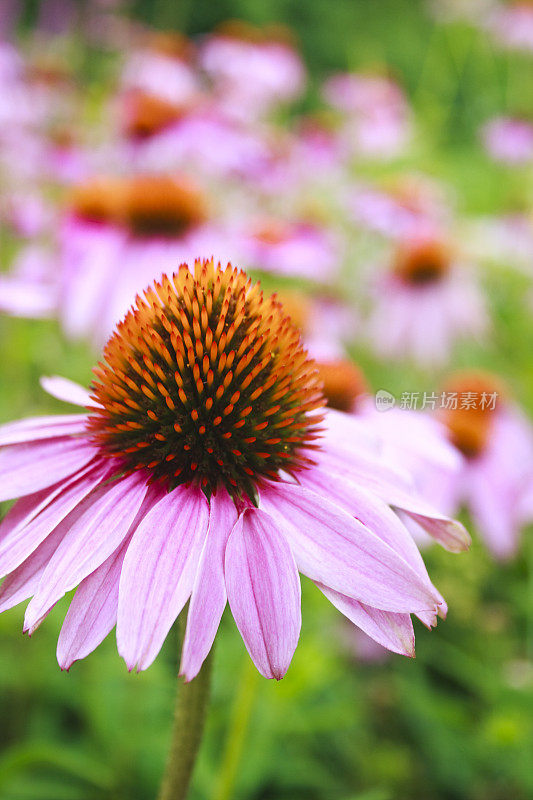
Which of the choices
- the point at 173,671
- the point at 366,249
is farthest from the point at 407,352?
the point at 173,671

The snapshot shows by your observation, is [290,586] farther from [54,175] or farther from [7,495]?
[54,175]

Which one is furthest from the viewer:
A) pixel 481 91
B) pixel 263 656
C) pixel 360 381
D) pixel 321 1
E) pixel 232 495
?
pixel 321 1

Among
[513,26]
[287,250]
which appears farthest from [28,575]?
[513,26]

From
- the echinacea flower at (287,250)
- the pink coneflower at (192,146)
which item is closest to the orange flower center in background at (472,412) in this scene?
the echinacea flower at (287,250)

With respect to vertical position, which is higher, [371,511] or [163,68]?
[163,68]

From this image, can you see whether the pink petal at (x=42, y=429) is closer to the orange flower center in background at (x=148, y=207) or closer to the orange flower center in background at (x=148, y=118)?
the orange flower center in background at (x=148, y=207)

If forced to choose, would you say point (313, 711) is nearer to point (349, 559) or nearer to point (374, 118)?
point (349, 559)
